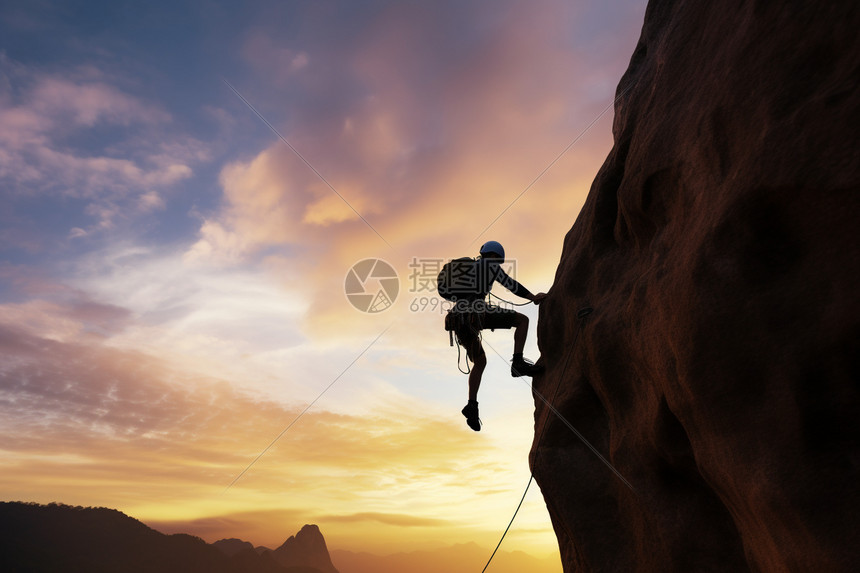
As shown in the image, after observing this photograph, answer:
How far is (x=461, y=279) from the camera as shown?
9.30 m

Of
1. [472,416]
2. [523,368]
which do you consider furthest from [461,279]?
[472,416]

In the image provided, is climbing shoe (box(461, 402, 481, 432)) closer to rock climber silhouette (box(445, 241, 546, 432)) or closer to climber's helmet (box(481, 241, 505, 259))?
rock climber silhouette (box(445, 241, 546, 432))

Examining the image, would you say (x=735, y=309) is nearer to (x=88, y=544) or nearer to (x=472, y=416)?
(x=472, y=416)

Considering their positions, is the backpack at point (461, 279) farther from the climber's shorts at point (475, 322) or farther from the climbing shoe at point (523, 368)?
the climbing shoe at point (523, 368)

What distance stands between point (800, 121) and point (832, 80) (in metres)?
0.32

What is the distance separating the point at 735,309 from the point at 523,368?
4.62m

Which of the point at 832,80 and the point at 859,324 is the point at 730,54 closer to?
the point at 832,80

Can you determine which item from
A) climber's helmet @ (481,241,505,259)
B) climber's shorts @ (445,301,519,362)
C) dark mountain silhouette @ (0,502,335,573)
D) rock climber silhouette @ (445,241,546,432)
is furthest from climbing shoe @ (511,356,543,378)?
dark mountain silhouette @ (0,502,335,573)

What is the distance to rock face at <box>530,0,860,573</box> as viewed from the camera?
12.3ft

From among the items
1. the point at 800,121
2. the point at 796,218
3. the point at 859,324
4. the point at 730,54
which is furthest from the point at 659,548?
the point at 730,54

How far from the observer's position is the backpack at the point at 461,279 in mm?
9242

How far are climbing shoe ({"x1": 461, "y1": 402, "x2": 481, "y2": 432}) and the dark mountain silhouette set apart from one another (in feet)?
524

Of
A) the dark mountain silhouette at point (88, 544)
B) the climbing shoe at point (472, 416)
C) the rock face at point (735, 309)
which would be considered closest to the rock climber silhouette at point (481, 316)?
the climbing shoe at point (472, 416)

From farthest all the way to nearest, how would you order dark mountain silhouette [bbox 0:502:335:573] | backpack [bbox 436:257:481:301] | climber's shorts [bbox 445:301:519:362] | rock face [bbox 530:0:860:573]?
dark mountain silhouette [bbox 0:502:335:573] < backpack [bbox 436:257:481:301] < climber's shorts [bbox 445:301:519:362] < rock face [bbox 530:0:860:573]
